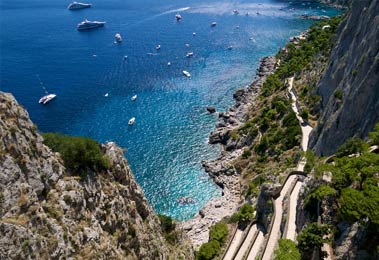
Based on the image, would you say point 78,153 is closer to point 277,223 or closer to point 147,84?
point 277,223

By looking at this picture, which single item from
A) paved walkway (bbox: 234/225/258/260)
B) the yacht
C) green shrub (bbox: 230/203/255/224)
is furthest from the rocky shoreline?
the yacht

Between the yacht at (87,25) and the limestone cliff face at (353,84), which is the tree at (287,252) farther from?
the yacht at (87,25)

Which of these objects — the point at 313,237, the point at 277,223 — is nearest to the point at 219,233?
the point at 277,223

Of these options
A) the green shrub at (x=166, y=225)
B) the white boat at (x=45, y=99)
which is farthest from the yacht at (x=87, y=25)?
the green shrub at (x=166, y=225)

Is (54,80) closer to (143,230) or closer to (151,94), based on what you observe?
(151,94)

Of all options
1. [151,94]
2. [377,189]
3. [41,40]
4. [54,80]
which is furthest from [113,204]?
[41,40]
